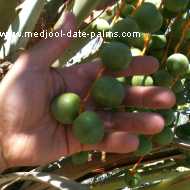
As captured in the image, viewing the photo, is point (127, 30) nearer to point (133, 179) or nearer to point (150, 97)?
point (150, 97)

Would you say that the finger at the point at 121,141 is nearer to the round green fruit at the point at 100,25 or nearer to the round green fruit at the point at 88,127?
the round green fruit at the point at 88,127

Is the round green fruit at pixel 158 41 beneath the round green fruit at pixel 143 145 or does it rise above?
above

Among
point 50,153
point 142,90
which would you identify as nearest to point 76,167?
point 50,153

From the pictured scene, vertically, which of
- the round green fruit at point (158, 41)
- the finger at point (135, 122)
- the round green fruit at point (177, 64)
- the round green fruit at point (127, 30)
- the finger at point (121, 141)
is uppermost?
the round green fruit at point (127, 30)

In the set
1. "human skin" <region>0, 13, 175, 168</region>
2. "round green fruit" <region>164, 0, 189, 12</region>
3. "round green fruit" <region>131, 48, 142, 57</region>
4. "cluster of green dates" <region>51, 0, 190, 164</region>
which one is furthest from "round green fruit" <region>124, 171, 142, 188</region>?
"round green fruit" <region>164, 0, 189, 12</region>

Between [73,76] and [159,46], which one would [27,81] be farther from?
[159,46]

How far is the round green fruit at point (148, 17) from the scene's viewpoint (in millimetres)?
1404

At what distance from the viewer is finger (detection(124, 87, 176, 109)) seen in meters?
1.41

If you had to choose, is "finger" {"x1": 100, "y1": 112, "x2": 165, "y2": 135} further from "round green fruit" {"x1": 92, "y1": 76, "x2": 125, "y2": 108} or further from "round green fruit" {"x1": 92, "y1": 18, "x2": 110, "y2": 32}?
"round green fruit" {"x1": 92, "y1": 18, "x2": 110, "y2": 32}

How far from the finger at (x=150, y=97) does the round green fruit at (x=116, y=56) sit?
80mm

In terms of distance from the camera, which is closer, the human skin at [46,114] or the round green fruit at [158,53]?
the human skin at [46,114]

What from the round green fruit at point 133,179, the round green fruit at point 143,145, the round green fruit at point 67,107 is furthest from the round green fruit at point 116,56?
the round green fruit at point 133,179

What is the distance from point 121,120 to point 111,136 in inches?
2.3

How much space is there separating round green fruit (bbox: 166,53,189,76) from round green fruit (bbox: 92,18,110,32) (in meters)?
0.21
